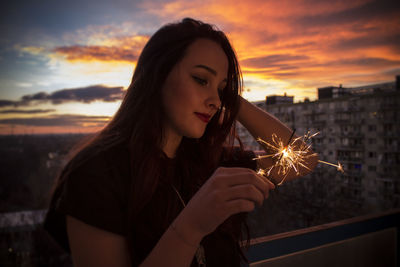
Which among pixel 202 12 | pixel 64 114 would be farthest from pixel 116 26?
pixel 64 114

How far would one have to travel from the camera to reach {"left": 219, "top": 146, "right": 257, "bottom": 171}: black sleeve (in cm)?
114

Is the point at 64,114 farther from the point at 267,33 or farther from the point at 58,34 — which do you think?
the point at 267,33

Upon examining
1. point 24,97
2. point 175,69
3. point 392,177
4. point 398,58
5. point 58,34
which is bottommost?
point 392,177

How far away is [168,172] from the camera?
86 centimetres

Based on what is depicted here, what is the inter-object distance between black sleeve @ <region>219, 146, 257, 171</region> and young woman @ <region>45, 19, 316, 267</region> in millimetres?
78

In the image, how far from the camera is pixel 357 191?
423 centimetres

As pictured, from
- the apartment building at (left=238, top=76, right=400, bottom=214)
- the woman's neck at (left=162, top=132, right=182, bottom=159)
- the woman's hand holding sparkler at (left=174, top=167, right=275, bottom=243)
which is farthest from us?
the apartment building at (left=238, top=76, right=400, bottom=214)

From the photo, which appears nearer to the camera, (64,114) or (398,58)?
(64,114)

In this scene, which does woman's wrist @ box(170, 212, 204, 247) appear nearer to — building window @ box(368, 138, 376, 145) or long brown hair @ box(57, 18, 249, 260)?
long brown hair @ box(57, 18, 249, 260)

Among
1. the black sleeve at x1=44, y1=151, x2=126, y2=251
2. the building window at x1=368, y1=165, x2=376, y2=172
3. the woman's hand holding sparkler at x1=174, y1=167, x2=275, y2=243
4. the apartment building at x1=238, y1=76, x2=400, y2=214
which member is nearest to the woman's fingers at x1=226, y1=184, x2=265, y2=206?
the woman's hand holding sparkler at x1=174, y1=167, x2=275, y2=243

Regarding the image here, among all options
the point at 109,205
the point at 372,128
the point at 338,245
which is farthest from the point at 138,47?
the point at 372,128

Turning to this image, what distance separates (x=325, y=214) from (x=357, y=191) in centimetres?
98

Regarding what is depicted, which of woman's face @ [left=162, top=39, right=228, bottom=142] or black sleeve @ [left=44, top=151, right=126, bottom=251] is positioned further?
woman's face @ [left=162, top=39, right=228, bottom=142]

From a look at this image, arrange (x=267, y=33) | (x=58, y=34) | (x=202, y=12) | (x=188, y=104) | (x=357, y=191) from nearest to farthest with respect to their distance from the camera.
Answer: (x=188, y=104) < (x=202, y=12) < (x=267, y=33) < (x=58, y=34) < (x=357, y=191)
